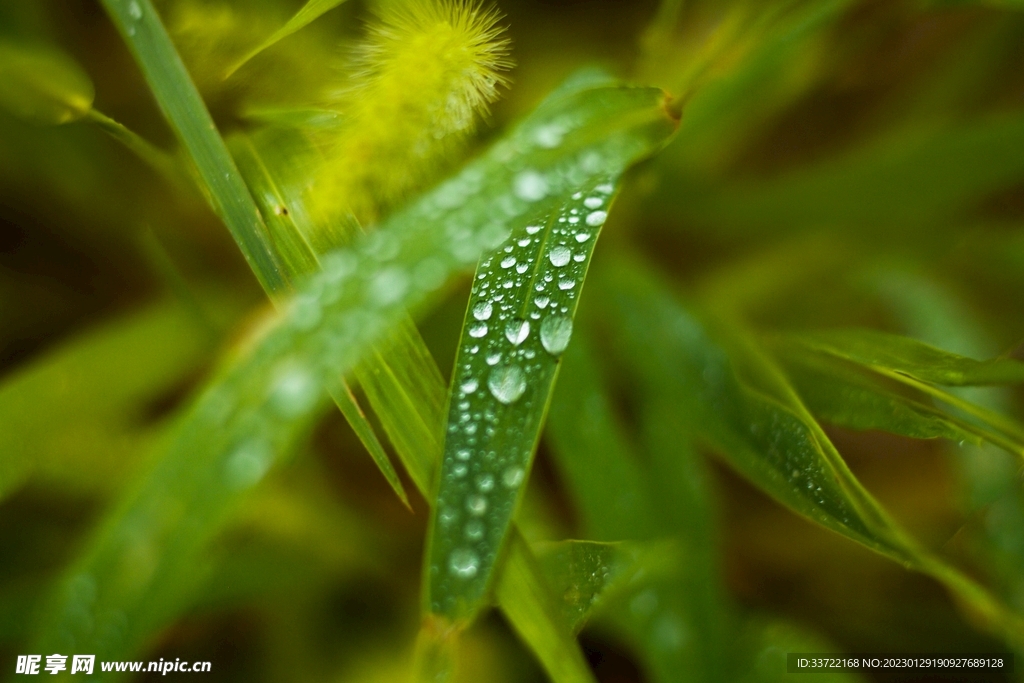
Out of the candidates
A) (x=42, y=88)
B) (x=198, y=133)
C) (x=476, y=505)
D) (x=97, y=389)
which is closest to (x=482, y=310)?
(x=476, y=505)

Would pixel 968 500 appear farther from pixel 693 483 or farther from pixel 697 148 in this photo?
pixel 697 148

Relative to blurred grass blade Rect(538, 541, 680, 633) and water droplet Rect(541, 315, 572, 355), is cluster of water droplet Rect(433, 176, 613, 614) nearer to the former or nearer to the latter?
water droplet Rect(541, 315, 572, 355)

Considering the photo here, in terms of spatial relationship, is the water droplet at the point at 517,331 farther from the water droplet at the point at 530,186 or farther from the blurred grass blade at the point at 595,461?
the blurred grass blade at the point at 595,461

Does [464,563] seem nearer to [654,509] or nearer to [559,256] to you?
[559,256]

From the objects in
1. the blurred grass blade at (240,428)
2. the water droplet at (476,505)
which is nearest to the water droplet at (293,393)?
the blurred grass blade at (240,428)

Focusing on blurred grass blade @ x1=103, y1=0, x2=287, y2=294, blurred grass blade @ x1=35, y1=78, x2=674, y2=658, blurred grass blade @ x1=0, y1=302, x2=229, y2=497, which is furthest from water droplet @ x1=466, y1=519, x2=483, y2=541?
blurred grass blade @ x1=0, y1=302, x2=229, y2=497

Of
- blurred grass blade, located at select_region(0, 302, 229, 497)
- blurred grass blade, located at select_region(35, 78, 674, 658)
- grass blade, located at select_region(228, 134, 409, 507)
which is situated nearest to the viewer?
blurred grass blade, located at select_region(35, 78, 674, 658)

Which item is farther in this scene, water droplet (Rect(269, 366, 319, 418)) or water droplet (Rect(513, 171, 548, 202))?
water droplet (Rect(513, 171, 548, 202))

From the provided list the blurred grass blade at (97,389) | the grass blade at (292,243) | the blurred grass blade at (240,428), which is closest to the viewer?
the blurred grass blade at (240,428)
